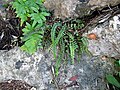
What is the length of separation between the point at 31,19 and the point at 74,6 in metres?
0.69

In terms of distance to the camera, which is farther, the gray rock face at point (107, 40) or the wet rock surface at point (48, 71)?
the wet rock surface at point (48, 71)

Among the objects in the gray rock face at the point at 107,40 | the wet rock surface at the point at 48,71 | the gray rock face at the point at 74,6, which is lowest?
the wet rock surface at the point at 48,71

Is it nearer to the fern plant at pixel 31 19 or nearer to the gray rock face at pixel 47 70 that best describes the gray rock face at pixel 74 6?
the fern plant at pixel 31 19

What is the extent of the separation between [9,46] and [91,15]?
→ 1.40 metres

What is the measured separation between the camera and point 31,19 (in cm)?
Answer: 394

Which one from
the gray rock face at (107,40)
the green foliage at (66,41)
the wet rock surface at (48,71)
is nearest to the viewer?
the gray rock face at (107,40)

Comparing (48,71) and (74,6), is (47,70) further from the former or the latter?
(74,6)

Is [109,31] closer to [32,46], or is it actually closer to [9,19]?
[32,46]

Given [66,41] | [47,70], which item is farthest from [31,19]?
[47,70]

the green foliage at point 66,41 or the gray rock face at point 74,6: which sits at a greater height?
the gray rock face at point 74,6

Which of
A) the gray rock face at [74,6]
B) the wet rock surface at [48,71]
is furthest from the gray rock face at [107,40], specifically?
the gray rock face at [74,6]

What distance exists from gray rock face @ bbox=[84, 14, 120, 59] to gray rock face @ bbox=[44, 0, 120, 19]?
26cm

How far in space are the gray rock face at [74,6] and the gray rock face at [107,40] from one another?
262 millimetres

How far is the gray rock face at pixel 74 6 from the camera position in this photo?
3.66 m
